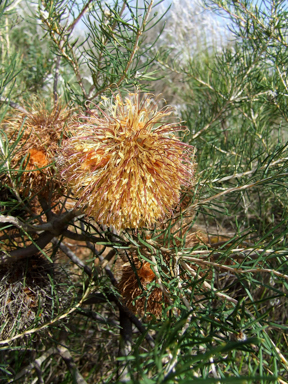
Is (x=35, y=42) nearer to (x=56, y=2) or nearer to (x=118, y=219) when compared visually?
(x=56, y=2)

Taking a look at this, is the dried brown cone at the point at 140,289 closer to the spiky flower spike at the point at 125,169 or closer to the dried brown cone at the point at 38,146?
the spiky flower spike at the point at 125,169

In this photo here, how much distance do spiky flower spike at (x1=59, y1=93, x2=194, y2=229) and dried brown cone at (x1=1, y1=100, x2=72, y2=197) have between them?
0.15 m

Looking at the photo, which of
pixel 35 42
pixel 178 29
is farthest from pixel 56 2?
pixel 178 29

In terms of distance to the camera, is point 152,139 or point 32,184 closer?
point 152,139

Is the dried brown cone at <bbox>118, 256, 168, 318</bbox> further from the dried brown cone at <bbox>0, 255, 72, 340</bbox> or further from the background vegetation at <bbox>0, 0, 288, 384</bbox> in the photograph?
the dried brown cone at <bbox>0, 255, 72, 340</bbox>

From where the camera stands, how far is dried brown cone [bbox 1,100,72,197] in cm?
71

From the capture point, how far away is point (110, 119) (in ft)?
2.01

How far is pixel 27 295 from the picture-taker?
28.9 inches

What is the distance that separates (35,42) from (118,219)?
81.8 inches

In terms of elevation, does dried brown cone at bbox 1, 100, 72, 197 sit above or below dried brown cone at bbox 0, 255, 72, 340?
above

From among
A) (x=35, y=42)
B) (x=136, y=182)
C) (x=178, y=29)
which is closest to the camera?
(x=136, y=182)

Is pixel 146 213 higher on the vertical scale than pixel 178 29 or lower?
lower

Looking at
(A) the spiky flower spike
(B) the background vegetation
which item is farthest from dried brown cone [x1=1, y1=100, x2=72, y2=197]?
(A) the spiky flower spike

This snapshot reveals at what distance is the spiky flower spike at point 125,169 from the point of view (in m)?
0.52
